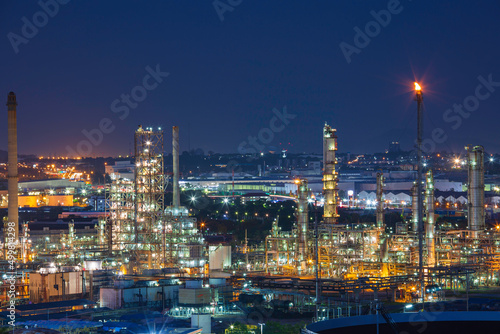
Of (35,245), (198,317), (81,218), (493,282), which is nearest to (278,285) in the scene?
(198,317)

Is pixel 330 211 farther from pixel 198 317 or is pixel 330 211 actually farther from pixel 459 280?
pixel 198 317

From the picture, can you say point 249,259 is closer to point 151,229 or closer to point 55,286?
point 151,229

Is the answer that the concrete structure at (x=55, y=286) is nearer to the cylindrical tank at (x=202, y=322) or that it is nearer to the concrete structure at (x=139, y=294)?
the concrete structure at (x=139, y=294)

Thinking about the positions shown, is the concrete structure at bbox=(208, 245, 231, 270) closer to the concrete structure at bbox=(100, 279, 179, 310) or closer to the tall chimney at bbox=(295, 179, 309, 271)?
the tall chimney at bbox=(295, 179, 309, 271)

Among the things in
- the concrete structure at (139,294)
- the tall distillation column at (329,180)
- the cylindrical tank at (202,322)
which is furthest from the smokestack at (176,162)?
the cylindrical tank at (202,322)

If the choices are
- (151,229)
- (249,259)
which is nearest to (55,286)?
(151,229)

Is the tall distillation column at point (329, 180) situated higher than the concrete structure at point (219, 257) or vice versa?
the tall distillation column at point (329, 180)
